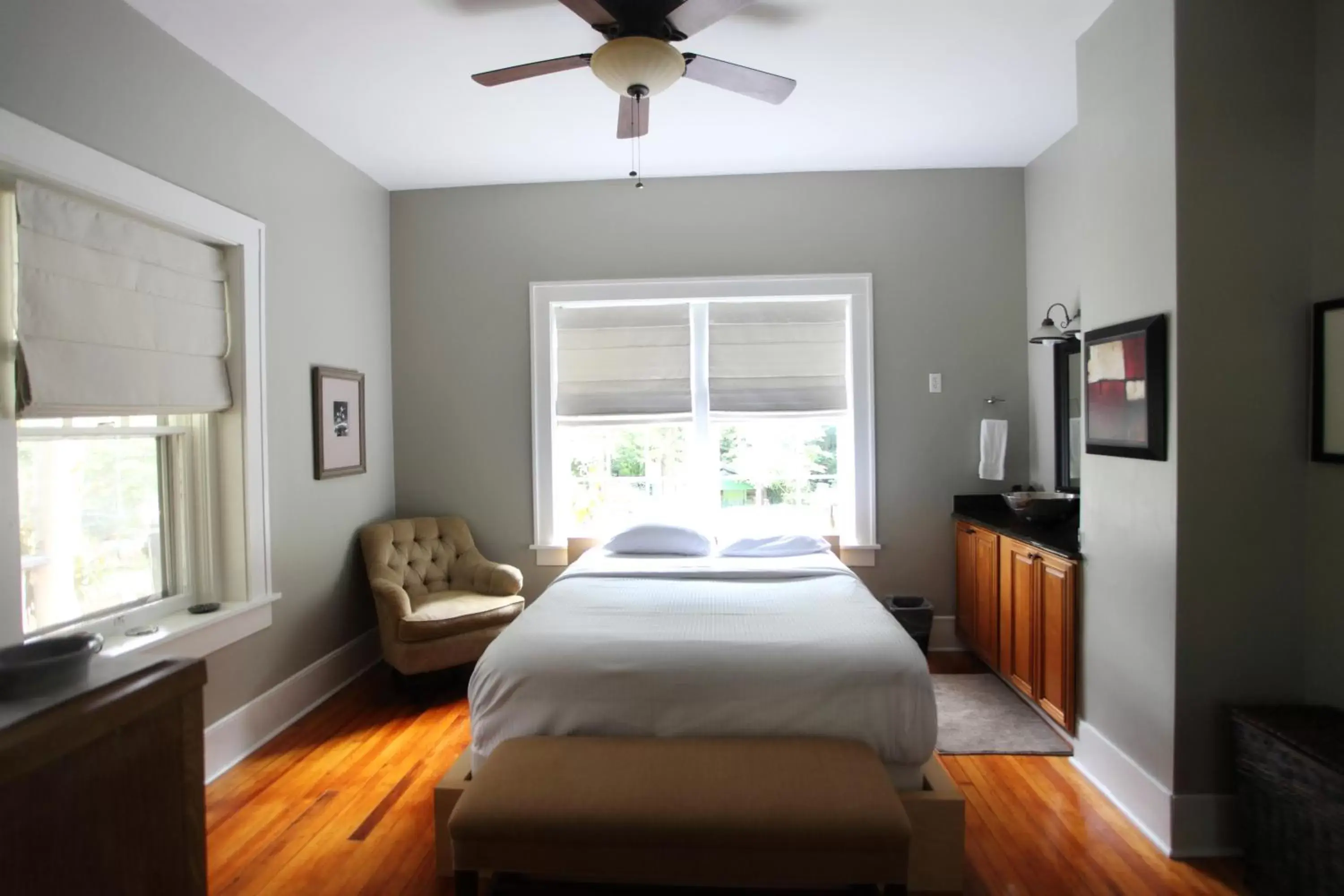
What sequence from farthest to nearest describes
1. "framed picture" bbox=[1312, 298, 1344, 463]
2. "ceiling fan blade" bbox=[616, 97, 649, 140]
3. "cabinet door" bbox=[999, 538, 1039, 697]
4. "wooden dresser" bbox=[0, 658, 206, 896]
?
1. "cabinet door" bbox=[999, 538, 1039, 697]
2. "ceiling fan blade" bbox=[616, 97, 649, 140]
3. "framed picture" bbox=[1312, 298, 1344, 463]
4. "wooden dresser" bbox=[0, 658, 206, 896]

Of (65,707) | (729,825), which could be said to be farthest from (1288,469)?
(65,707)

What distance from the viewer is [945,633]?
4.20m

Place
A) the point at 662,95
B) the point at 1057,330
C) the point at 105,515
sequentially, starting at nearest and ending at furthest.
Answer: the point at 105,515 < the point at 662,95 < the point at 1057,330

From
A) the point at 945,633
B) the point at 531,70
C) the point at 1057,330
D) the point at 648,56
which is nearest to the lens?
the point at 648,56

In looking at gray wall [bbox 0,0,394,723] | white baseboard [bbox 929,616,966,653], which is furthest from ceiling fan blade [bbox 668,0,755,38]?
white baseboard [bbox 929,616,966,653]

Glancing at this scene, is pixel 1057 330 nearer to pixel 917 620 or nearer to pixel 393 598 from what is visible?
pixel 917 620

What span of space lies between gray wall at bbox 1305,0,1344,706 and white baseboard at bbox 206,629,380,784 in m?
3.85

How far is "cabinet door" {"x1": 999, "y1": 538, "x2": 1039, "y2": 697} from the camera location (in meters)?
3.12

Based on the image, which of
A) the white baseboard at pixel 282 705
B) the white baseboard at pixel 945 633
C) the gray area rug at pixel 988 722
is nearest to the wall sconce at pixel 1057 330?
the white baseboard at pixel 945 633

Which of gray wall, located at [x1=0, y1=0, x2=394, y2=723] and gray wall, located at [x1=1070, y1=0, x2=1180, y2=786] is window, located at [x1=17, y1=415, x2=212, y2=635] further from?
gray wall, located at [x1=1070, y1=0, x2=1180, y2=786]

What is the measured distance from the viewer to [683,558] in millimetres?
3725

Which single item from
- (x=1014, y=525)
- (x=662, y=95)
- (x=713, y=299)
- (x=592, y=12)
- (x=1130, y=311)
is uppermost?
(x=662, y=95)

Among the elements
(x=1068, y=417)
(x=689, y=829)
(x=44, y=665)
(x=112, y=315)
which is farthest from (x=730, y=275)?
(x=44, y=665)

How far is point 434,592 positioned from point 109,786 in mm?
3318
